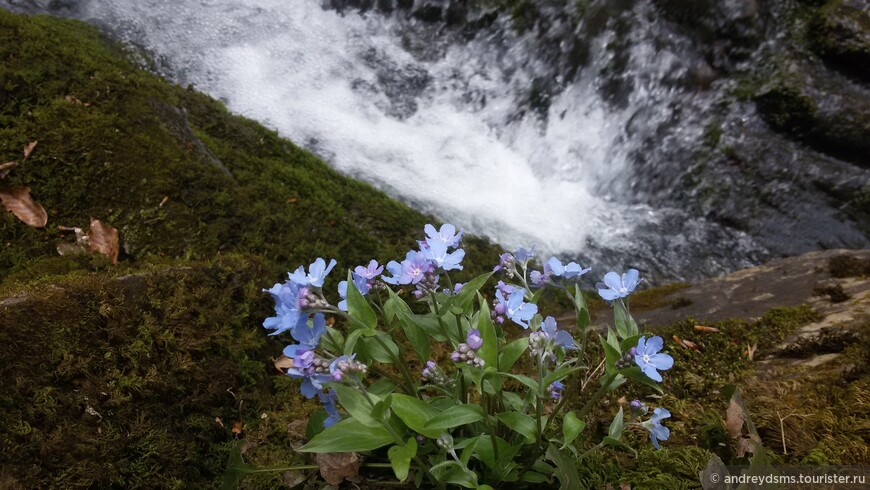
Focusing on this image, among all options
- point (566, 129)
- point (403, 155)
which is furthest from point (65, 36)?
point (566, 129)

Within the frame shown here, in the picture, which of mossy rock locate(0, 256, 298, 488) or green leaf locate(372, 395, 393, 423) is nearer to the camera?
green leaf locate(372, 395, 393, 423)

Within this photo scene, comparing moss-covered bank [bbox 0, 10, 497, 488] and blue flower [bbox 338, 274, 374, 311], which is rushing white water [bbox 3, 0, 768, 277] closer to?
moss-covered bank [bbox 0, 10, 497, 488]

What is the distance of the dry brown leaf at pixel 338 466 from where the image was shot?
5.74ft

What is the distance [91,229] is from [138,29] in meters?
4.56

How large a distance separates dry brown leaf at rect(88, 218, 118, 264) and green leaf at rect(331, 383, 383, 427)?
197 centimetres

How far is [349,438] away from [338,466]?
0.37m

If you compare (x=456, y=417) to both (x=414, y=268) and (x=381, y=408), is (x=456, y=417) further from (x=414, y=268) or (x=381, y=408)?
(x=414, y=268)

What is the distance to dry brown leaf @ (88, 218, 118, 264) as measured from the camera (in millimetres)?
2824

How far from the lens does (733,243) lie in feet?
21.2

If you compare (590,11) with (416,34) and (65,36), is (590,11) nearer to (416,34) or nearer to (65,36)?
(416,34)

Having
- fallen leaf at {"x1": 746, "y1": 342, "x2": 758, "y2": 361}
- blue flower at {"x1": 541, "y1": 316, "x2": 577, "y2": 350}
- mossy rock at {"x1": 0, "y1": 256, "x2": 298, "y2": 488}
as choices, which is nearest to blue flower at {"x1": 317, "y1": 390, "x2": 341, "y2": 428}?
blue flower at {"x1": 541, "y1": 316, "x2": 577, "y2": 350}

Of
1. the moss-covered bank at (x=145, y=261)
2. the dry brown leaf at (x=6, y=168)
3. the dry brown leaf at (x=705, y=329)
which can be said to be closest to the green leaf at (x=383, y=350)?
the moss-covered bank at (x=145, y=261)

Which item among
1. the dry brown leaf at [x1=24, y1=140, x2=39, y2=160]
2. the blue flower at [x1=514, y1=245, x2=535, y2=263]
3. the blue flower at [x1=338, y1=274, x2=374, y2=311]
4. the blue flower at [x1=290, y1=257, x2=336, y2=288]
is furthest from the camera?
the dry brown leaf at [x1=24, y1=140, x2=39, y2=160]

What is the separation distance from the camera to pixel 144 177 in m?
3.13
